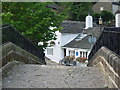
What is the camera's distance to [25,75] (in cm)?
734

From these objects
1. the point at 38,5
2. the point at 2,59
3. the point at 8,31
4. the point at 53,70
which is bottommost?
the point at 53,70

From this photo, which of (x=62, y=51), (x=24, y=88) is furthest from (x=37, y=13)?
(x=62, y=51)

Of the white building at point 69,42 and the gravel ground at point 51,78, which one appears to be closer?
the gravel ground at point 51,78

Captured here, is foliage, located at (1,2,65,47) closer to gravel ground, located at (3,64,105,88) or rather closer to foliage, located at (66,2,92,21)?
gravel ground, located at (3,64,105,88)

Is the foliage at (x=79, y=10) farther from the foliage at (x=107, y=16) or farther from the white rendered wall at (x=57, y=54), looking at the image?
the white rendered wall at (x=57, y=54)

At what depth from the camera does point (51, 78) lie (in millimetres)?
7047

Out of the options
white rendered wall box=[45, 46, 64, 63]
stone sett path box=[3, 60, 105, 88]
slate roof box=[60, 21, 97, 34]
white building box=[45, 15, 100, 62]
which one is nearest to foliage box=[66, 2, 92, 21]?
slate roof box=[60, 21, 97, 34]

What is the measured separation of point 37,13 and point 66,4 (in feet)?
156

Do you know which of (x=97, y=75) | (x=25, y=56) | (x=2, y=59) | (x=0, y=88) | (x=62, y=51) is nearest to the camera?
(x=0, y=88)

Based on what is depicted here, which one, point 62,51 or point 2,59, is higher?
point 2,59

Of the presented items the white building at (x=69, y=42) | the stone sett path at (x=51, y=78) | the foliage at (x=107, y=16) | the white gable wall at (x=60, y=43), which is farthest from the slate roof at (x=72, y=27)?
the stone sett path at (x=51, y=78)

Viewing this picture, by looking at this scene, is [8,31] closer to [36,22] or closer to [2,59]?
[2,59]

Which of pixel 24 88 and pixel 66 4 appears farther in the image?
pixel 66 4

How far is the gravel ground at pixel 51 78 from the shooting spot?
20.6ft
